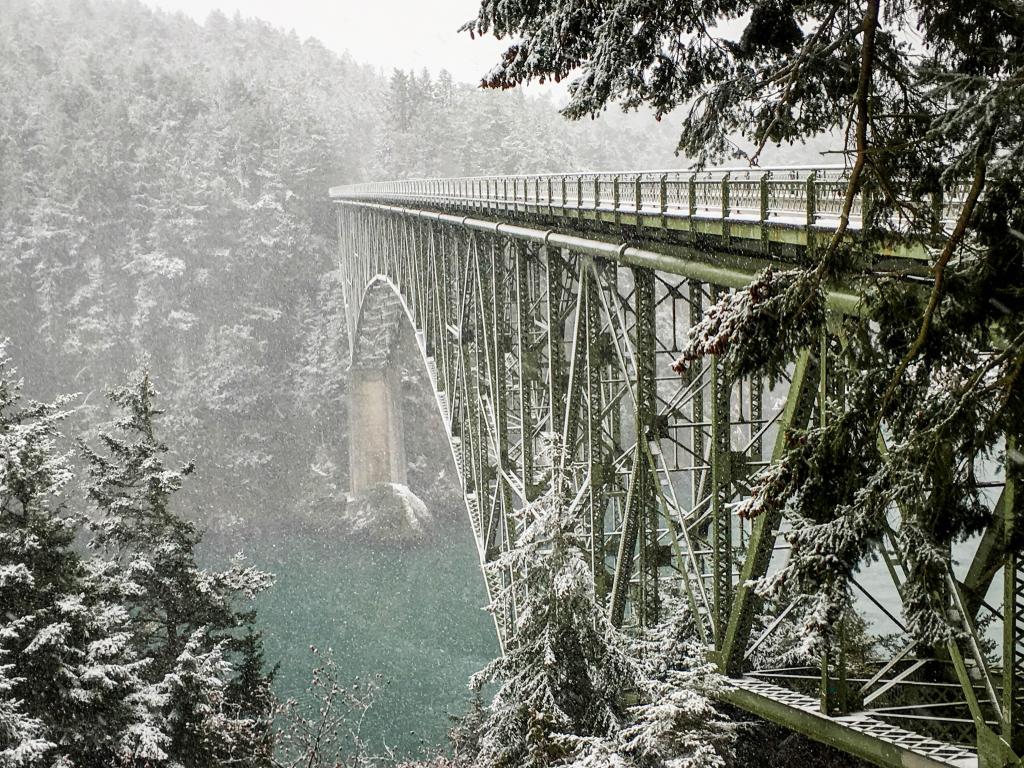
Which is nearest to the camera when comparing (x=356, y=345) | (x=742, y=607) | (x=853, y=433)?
(x=853, y=433)

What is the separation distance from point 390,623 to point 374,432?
50.9 feet

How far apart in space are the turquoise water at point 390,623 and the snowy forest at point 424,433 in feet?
0.53

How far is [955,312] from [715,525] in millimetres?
4249

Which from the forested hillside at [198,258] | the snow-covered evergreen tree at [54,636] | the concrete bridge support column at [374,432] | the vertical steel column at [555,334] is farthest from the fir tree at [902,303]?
the forested hillside at [198,258]

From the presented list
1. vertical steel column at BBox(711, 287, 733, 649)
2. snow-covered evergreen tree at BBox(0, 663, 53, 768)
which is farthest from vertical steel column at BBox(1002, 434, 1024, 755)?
snow-covered evergreen tree at BBox(0, 663, 53, 768)

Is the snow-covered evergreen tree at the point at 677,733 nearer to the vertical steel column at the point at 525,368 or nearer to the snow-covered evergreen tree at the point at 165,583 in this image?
the vertical steel column at the point at 525,368

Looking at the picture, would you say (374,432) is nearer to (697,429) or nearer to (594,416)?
(594,416)

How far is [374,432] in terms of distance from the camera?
50625 mm

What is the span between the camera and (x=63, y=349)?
54062 mm

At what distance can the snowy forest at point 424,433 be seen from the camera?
15.8 feet

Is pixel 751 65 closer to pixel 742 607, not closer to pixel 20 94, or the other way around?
pixel 742 607

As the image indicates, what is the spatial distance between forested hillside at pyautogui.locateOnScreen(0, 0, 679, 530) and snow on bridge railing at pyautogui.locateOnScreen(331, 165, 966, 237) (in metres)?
37.2

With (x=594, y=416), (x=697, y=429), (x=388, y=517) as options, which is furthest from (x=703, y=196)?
(x=388, y=517)

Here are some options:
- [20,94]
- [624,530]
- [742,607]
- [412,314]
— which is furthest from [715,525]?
[20,94]
